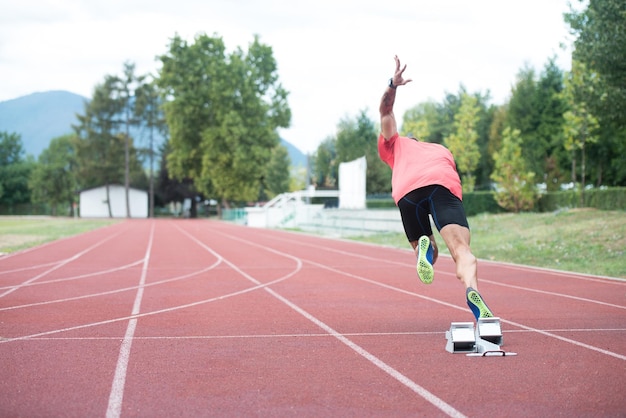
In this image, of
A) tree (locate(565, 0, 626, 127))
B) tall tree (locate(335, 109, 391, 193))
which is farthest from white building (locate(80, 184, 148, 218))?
tree (locate(565, 0, 626, 127))

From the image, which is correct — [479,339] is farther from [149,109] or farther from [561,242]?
[149,109]

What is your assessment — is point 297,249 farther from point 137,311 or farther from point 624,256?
point 137,311

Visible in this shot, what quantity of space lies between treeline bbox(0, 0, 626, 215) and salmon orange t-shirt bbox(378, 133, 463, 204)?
14.9 m

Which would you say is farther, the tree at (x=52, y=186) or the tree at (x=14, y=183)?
the tree at (x=14, y=183)

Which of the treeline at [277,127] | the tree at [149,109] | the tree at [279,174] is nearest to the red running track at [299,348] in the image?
the treeline at [277,127]

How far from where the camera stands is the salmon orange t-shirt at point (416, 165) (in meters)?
5.89

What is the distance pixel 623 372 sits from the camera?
4.84 metres

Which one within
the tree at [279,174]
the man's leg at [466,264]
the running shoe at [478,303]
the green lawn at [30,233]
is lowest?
the green lawn at [30,233]

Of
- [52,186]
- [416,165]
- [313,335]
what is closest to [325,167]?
[52,186]

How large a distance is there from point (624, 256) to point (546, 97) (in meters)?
45.0

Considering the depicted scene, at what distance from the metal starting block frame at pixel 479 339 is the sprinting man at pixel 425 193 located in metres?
0.11

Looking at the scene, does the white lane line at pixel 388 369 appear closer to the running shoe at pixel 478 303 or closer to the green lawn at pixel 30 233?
the running shoe at pixel 478 303

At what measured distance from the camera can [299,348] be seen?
585cm

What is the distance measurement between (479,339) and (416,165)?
1.52 meters
